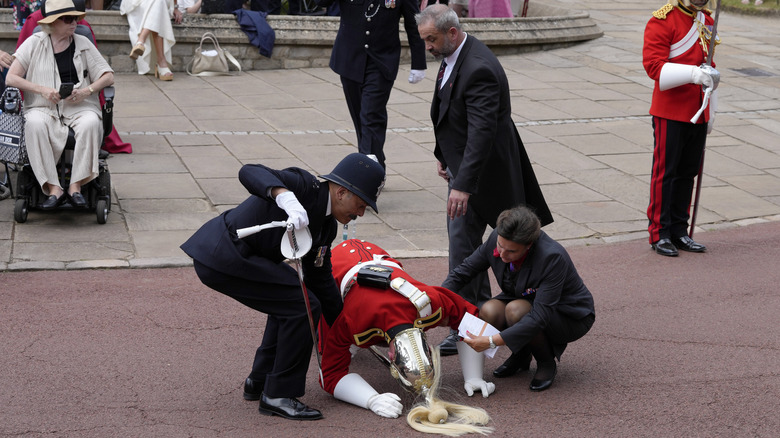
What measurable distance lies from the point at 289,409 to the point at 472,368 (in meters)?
0.93

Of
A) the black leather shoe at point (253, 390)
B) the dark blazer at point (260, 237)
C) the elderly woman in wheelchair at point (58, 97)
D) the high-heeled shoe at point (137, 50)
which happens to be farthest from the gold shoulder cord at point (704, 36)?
the high-heeled shoe at point (137, 50)

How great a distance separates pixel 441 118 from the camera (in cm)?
534

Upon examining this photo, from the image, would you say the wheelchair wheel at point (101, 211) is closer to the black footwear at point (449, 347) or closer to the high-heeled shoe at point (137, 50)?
the black footwear at point (449, 347)

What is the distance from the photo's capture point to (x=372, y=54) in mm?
7691

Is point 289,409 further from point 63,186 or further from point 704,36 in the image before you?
point 704,36

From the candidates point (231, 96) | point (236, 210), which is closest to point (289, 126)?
point (231, 96)

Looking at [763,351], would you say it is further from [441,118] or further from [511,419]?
[441,118]

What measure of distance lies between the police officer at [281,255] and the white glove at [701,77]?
324cm

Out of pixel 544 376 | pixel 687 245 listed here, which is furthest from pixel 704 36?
pixel 544 376

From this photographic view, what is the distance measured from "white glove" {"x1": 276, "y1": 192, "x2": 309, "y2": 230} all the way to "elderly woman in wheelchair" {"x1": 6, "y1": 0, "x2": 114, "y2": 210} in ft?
11.4

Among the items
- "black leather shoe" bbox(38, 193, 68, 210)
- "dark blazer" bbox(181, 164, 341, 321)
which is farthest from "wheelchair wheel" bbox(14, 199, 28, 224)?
"dark blazer" bbox(181, 164, 341, 321)

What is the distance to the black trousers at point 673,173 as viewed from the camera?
22.8ft

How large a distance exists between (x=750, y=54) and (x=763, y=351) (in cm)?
1052

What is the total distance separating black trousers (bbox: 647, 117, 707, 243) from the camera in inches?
274
